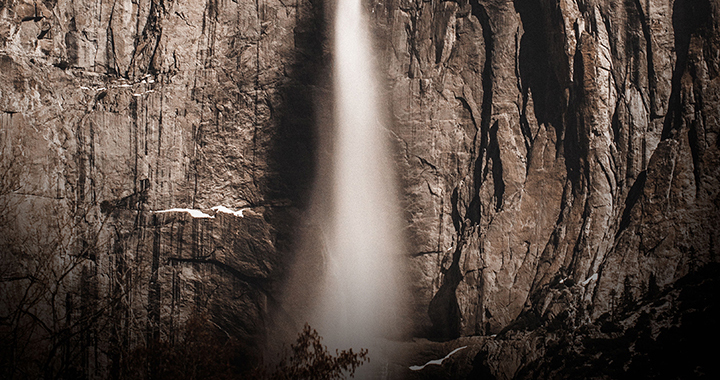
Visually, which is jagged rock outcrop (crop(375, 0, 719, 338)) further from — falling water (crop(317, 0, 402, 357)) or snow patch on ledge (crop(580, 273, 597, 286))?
falling water (crop(317, 0, 402, 357))

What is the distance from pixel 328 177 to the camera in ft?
47.8

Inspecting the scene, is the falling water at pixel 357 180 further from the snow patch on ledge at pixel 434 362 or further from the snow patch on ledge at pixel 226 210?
the snow patch on ledge at pixel 226 210

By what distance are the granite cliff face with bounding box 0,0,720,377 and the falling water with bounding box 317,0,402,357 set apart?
410 mm

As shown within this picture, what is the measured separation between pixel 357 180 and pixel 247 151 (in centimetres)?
292

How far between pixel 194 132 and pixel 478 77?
740 centimetres

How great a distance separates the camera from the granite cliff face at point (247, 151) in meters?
13.5

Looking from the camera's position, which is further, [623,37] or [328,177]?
[328,177]

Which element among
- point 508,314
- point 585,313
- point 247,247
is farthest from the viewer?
point 247,247

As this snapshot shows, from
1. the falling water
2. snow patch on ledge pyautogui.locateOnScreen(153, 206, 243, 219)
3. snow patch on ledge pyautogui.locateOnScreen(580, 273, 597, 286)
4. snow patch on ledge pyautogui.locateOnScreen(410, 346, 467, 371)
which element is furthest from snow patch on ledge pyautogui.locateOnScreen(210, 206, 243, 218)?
snow patch on ledge pyautogui.locateOnScreen(580, 273, 597, 286)

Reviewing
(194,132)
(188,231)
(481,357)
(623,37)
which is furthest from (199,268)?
(623,37)

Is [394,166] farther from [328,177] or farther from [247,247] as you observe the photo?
[247,247]

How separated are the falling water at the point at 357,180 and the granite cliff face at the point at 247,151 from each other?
16.1 inches

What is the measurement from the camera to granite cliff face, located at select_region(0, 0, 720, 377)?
13.5 meters

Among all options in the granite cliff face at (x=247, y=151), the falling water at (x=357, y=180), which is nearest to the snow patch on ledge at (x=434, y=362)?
the granite cliff face at (x=247, y=151)
